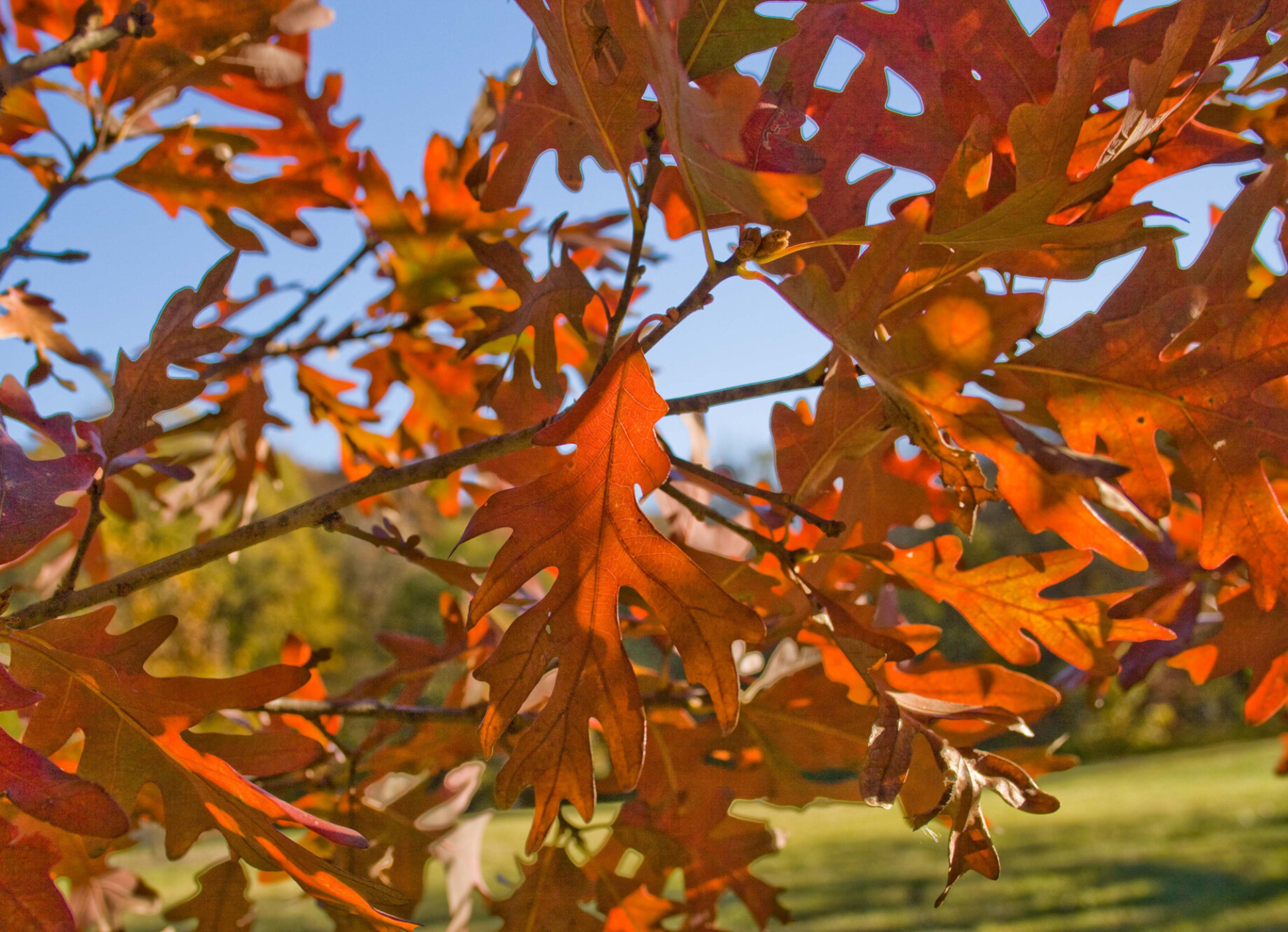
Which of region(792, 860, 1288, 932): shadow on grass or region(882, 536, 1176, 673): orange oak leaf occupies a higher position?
region(882, 536, 1176, 673): orange oak leaf

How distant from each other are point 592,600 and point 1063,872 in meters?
6.55

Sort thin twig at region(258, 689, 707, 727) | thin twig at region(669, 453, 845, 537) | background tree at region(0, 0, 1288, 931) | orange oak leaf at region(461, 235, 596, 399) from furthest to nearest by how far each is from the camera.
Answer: thin twig at region(258, 689, 707, 727)
orange oak leaf at region(461, 235, 596, 399)
thin twig at region(669, 453, 845, 537)
background tree at region(0, 0, 1288, 931)

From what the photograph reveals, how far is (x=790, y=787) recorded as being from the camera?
0.97 m

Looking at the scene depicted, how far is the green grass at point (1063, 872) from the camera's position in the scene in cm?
469

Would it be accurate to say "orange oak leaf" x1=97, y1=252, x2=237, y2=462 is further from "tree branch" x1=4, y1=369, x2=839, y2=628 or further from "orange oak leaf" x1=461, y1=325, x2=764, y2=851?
"orange oak leaf" x1=461, y1=325, x2=764, y2=851

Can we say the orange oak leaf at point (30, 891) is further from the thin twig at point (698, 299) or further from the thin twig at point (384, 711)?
the thin twig at point (698, 299)

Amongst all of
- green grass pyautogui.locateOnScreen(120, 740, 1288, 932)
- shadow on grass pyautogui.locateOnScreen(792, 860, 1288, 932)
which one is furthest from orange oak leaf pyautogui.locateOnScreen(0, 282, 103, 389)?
shadow on grass pyautogui.locateOnScreen(792, 860, 1288, 932)

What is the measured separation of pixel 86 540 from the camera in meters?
0.82

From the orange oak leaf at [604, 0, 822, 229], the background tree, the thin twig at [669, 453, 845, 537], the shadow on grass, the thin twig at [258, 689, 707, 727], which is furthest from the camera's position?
the shadow on grass

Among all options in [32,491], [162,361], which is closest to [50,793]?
[32,491]

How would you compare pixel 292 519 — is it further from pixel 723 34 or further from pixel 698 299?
pixel 723 34

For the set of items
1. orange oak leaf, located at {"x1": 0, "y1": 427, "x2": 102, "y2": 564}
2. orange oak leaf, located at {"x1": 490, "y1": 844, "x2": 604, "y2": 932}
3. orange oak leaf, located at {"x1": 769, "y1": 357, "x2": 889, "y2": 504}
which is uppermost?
orange oak leaf, located at {"x1": 0, "y1": 427, "x2": 102, "y2": 564}

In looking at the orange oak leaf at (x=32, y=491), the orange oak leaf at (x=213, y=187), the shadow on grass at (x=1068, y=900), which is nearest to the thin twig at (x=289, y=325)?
the orange oak leaf at (x=213, y=187)

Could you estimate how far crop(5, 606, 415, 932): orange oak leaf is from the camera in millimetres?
669
